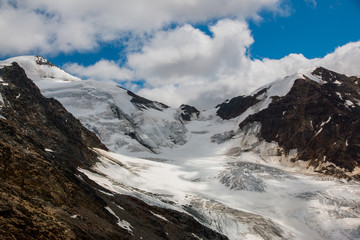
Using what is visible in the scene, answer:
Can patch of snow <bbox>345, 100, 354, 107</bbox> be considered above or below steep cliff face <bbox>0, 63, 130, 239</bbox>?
above

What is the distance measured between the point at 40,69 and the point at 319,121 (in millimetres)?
141156

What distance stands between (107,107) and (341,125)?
84.3 metres

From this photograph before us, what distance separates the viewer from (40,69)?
18575 centimetres

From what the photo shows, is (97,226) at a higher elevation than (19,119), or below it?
below

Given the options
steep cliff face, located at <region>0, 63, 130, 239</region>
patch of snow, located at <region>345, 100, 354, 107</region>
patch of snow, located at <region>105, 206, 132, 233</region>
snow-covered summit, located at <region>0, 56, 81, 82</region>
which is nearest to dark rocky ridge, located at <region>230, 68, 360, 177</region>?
patch of snow, located at <region>345, 100, 354, 107</region>

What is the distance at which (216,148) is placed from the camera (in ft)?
437

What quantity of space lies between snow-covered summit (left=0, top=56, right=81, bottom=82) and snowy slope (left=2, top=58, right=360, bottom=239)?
189 cm

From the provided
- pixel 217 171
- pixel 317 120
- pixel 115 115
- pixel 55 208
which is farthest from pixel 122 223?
pixel 115 115

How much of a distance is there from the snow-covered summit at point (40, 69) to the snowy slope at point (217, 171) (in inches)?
74.5

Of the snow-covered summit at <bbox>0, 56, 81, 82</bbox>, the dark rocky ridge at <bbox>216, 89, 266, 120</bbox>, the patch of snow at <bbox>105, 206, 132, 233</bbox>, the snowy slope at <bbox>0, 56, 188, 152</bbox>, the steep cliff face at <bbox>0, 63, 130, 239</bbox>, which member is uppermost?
the dark rocky ridge at <bbox>216, 89, 266, 120</bbox>

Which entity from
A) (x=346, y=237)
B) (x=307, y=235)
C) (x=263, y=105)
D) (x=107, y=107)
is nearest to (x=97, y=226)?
(x=307, y=235)

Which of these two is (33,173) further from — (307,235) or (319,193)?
(319,193)

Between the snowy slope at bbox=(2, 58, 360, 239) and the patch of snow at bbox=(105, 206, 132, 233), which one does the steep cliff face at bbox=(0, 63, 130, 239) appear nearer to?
the patch of snow at bbox=(105, 206, 132, 233)

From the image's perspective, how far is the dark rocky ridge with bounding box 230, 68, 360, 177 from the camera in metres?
103
